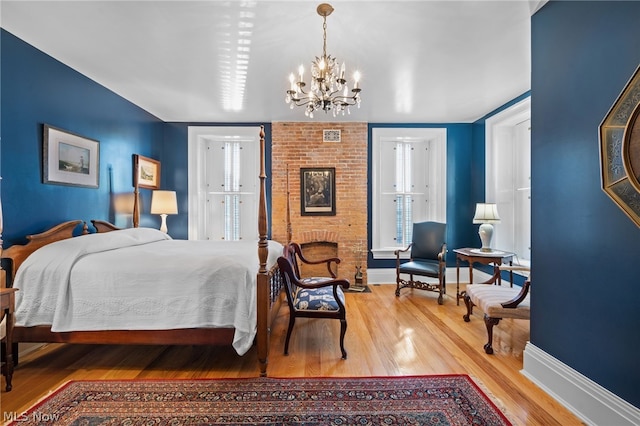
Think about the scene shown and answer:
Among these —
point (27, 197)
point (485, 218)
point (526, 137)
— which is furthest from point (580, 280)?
point (27, 197)

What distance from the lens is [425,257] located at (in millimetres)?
4180

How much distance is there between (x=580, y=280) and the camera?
65.5 inches

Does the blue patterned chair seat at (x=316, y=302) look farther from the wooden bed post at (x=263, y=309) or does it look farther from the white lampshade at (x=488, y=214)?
the white lampshade at (x=488, y=214)

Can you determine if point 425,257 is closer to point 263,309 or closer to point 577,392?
point 577,392

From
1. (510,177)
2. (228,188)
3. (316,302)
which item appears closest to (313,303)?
(316,302)

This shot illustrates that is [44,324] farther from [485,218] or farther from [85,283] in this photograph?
[485,218]

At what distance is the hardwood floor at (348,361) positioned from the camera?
72.4 inches

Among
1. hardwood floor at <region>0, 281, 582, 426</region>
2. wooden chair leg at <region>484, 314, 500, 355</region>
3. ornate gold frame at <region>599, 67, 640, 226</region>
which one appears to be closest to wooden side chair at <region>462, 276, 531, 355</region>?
wooden chair leg at <region>484, 314, 500, 355</region>

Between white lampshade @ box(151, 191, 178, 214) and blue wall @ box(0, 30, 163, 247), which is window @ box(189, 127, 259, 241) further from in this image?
blue wall @ box(0, 30, 163, 247)

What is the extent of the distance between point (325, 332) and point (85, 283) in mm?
2068

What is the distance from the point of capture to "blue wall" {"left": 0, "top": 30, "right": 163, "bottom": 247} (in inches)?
88.7

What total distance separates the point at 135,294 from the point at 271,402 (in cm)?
125

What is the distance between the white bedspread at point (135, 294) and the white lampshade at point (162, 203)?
6.21 ft

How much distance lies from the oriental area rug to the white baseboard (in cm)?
44
